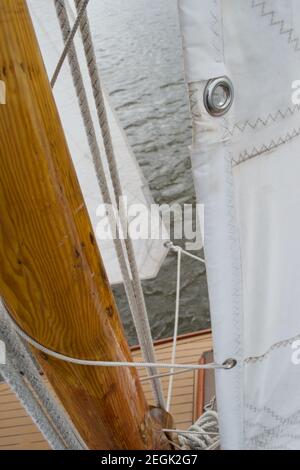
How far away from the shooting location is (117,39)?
5.96 meters

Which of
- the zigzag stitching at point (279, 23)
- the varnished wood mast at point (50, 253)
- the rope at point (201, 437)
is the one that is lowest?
the rope at point (201, 437)

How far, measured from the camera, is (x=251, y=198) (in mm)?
524

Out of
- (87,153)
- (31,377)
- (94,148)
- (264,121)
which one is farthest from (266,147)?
(87,153)

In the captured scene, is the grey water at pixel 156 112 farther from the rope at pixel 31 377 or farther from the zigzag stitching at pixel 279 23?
the rope at pixel 31 377

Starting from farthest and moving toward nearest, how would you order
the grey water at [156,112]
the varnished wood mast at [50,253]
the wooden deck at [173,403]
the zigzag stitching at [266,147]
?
the grey water at [156,112] → the wooden deck at [173,403] → the zigzag stitching at [266,147] → the varnished wood mast at [50,253]

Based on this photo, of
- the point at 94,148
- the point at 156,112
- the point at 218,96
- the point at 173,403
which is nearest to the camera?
the point at 218,96

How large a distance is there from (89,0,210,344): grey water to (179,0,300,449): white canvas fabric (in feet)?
6.97

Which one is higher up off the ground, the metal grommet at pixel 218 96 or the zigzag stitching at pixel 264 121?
the metal grommet at pixel 218 96

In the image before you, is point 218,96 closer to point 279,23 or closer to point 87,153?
point 279,23

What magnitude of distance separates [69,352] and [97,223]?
4.00 feet

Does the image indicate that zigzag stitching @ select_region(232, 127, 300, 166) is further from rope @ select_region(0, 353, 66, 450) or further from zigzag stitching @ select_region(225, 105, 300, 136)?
rope @ select_region(0, 353, 66, 450)

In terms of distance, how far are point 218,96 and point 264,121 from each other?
0.10m

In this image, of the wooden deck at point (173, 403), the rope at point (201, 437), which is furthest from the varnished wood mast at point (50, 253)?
the wooden deck at point (173, 403)

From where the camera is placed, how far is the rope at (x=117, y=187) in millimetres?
572
